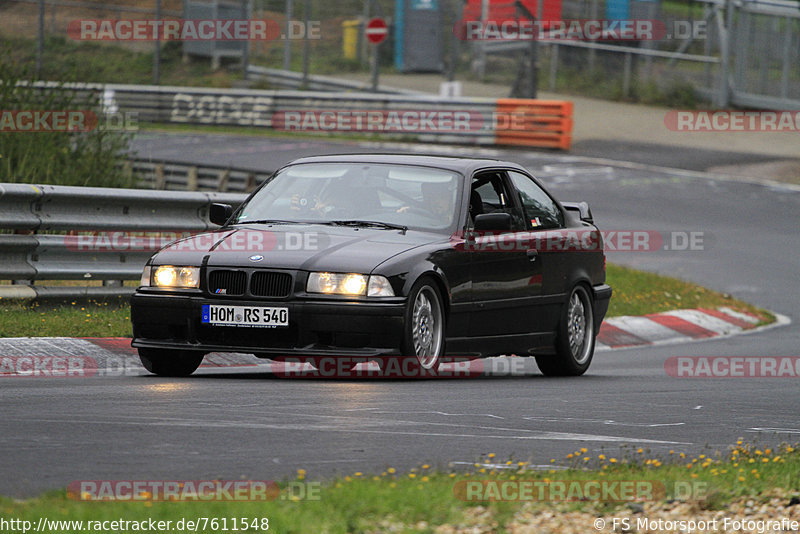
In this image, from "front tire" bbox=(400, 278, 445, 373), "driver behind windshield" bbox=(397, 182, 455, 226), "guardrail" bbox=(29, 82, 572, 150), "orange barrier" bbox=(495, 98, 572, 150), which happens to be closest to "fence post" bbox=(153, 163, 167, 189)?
"guardrail" bbox=(29, 82, 572, 150)

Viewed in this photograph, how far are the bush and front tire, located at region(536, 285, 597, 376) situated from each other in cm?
599

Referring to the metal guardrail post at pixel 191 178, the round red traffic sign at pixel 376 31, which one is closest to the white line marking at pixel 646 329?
the metal guardrail post at pixel 191 178

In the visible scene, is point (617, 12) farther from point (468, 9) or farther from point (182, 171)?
point (182, 171)

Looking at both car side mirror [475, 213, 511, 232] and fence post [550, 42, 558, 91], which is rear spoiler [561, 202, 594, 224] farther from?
fence post [550, 42, 558, 91]

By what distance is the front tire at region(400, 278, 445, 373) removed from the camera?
29.4 feet

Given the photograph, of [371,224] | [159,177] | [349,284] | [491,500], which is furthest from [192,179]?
[491,500]

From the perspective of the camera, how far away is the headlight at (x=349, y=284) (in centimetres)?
886

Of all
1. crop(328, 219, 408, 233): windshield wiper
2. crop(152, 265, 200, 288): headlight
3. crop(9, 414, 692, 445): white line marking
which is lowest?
crop(9, 414, 692, 445): white line marking

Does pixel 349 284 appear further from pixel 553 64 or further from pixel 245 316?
pixel 553 64

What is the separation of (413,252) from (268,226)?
1133 millimetres

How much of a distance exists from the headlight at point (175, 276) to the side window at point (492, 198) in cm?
212

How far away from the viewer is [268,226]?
32.1ft

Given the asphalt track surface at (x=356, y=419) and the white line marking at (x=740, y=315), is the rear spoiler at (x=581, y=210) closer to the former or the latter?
the asphalt track surface at (x=356, y=419)

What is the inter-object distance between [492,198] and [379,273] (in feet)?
6.46
